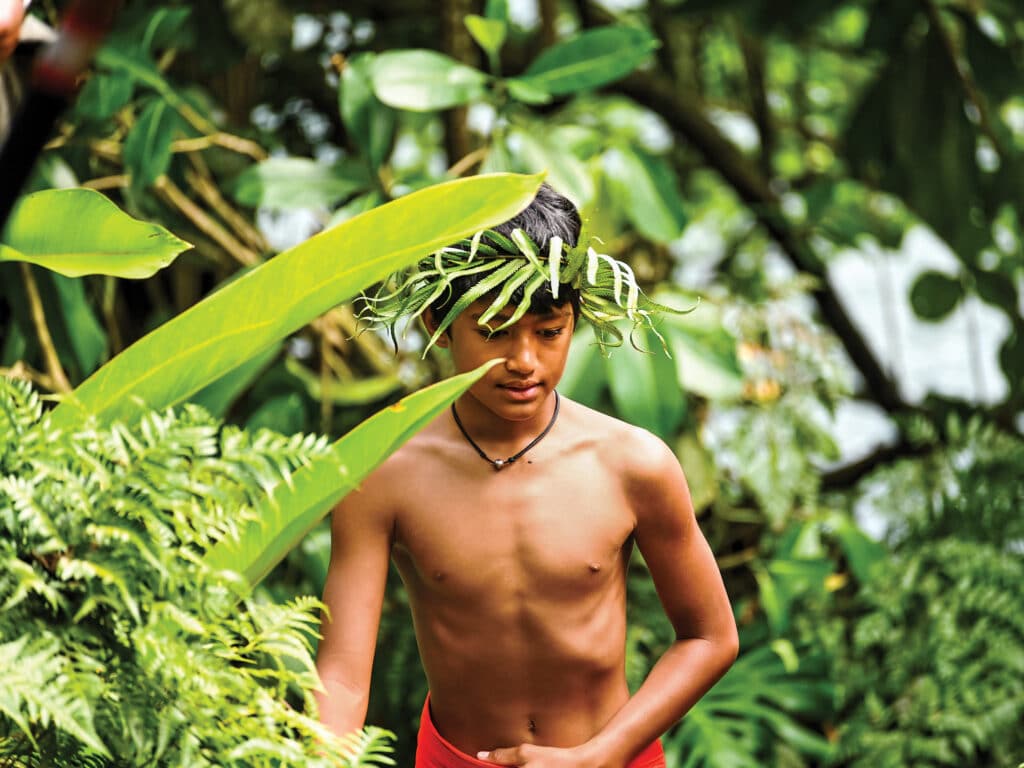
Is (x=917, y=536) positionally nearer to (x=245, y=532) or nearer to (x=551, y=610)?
(x=551, y=610)

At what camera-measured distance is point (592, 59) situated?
1.45 m

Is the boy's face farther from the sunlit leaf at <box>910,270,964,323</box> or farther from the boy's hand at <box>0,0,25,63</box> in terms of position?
the sunlit leaf at <box>910,270,964,323</box>

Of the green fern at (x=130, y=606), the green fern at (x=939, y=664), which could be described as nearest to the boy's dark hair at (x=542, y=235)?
the green fern at (x=130, y=606)

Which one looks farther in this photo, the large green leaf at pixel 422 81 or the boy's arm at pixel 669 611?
the large green leaf at pixel 422 81

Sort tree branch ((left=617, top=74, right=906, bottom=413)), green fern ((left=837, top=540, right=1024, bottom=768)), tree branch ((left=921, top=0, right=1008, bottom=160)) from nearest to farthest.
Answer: green fern ((left=837, top=540, right=1024, bottom=768)), tree branch ((left=921, top=0, right=1008, bottom=160)), tree branch ((left=617, top=74, right=906, bottom=413))

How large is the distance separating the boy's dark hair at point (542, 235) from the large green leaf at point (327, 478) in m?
0.18

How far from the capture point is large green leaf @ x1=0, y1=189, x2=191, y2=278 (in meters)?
0.79

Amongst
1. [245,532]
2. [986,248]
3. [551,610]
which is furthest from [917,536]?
[245,532]

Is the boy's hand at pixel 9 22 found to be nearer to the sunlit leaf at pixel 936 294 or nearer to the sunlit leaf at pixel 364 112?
the sunlit leaf at pixel 364 112

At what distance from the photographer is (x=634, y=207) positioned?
64.5 inches

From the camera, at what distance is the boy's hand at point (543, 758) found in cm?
83

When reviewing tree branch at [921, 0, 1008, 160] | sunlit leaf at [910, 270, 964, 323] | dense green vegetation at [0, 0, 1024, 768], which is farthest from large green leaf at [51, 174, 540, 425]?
sunlit leaf at [910, 270, 964, 323]

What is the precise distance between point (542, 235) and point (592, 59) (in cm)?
64

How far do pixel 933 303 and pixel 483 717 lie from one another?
1.77m
